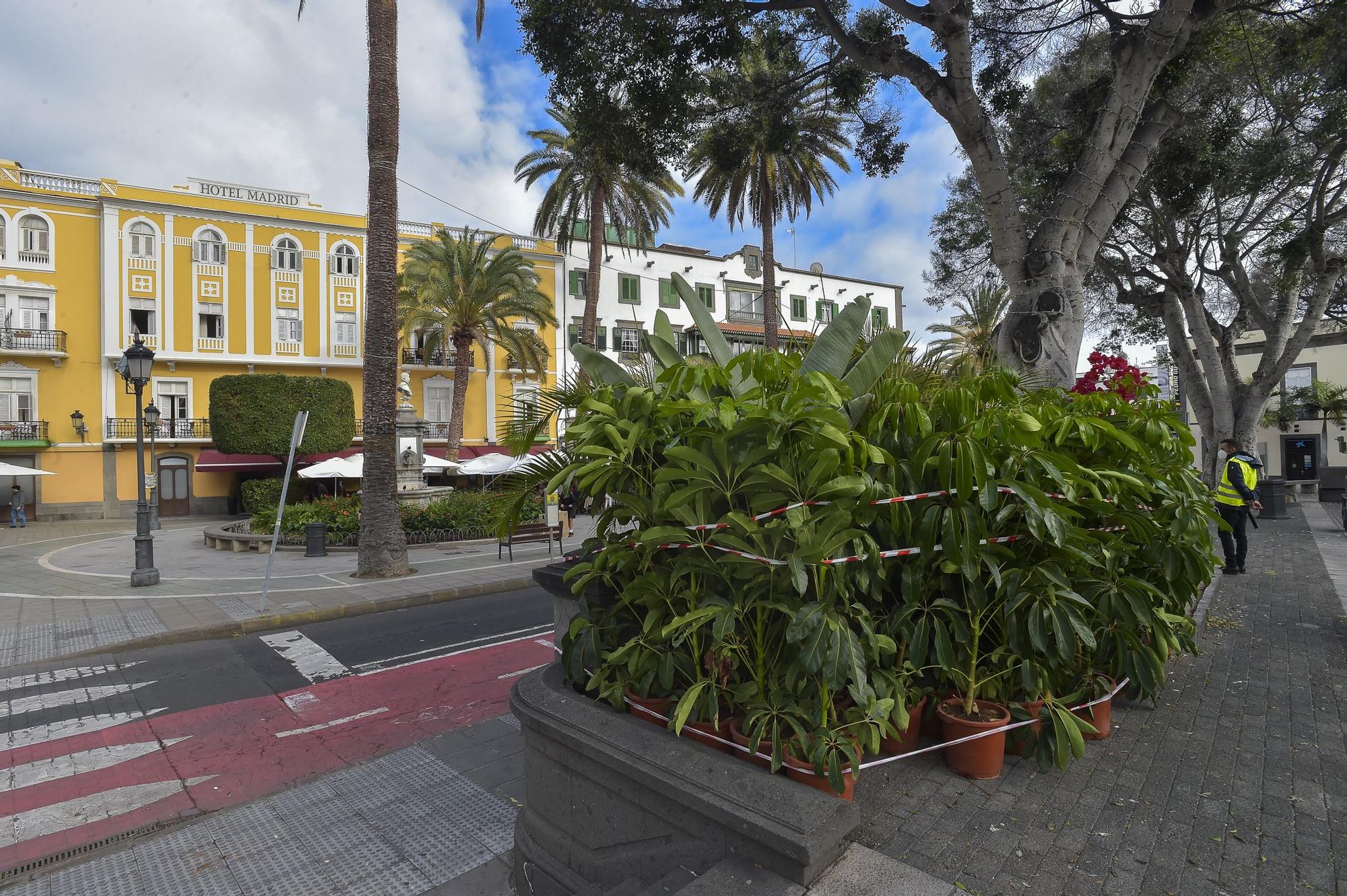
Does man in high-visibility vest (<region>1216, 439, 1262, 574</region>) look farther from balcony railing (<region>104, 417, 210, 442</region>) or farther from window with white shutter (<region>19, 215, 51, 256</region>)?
window with white shutter (<region>19, 215, 51, 256</region>)

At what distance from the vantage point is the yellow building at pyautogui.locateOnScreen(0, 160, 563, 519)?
1211 inches

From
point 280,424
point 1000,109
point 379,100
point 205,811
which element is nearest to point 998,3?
point 1000,109

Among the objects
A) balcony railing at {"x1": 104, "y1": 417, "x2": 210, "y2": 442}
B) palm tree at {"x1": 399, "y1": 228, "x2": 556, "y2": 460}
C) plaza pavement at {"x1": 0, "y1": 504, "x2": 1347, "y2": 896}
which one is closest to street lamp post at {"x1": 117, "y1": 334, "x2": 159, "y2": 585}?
plaza pavement at {"x1": 0, "y1": 504, "x2": 1347, "y2": 896}

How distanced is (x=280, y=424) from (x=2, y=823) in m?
24.9

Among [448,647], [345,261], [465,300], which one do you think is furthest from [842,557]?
[345,261]

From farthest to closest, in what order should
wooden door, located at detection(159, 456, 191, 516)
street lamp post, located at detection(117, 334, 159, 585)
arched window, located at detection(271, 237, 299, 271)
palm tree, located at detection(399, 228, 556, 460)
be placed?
arched window, located at detection(271, 237, 299, 271)
wooden door, located at detection(159, 456, 191, 516)
palm tree, located at detection(399, 228, 556, 460)
street lamp post, located at detection(117, 334, 159, 585)

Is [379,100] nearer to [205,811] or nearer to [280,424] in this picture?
[205,811]

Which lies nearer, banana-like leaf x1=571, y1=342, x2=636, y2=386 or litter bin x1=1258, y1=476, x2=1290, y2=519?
banana-like leaf x1=571, y1=342, x2=636, y2=386

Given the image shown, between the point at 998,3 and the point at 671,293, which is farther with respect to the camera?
the point at 671,293

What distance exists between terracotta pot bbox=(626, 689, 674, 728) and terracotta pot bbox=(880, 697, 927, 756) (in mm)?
1004

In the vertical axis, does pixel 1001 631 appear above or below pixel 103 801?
above

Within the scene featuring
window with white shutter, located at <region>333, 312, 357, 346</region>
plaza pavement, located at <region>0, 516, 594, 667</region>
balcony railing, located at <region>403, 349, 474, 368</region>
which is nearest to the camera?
plaza pavement, located at <region>0, 516, 594, 667</region>

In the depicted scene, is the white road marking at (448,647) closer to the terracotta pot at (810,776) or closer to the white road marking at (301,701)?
the white road marking at (301,701)

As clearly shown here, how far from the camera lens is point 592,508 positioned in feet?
11.4
